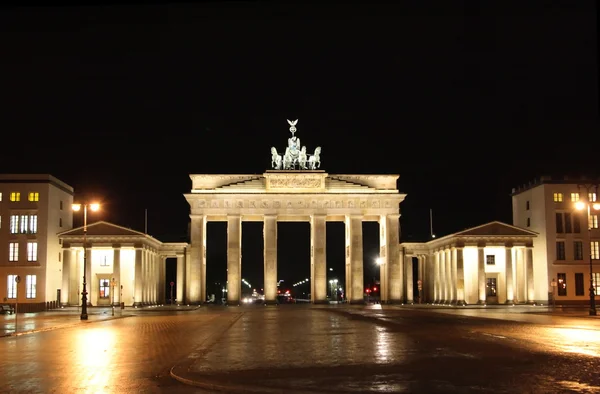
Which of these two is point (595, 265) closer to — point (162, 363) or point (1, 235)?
point (1, 235)

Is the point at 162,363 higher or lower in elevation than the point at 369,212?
lower

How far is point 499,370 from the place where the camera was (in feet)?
59.8

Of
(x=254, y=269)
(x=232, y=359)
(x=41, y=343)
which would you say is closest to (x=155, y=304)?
(x=41, y=343)

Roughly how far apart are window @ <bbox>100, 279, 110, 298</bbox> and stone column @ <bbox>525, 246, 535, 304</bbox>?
169 ft

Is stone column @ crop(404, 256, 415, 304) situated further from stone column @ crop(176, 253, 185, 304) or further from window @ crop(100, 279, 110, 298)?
window @ crop(100, 279, 110, 298)

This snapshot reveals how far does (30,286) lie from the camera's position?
7994 centimetres

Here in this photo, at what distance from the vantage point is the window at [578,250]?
86.5 metres

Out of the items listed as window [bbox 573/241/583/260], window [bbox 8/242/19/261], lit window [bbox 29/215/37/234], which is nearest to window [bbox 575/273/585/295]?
window [bbox 573/241/583/260]

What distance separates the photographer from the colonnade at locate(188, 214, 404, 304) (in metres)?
96.0

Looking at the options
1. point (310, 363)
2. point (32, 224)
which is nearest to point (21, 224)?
point (32, 224)

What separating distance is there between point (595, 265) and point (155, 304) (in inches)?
2225

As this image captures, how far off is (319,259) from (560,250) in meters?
29.2

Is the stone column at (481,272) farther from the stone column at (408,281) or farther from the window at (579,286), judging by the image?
the stone column at (408,281)

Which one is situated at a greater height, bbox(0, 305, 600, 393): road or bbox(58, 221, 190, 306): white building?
bbox(58, 221, 190, 306): white building
